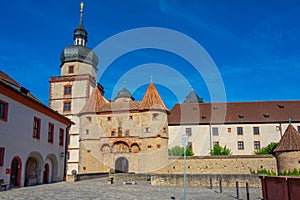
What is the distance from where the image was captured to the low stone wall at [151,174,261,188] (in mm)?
21250

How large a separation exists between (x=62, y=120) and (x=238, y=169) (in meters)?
24.0

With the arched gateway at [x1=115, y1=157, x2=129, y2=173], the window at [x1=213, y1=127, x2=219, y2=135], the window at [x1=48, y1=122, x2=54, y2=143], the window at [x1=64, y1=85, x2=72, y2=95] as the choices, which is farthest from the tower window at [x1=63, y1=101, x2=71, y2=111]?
the window at [x1=48, y1=122, x2=54, y2=143]

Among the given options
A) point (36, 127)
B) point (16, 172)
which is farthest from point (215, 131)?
point (16, 172)

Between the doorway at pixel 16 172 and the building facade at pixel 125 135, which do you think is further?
the building facade at pixel 125 135

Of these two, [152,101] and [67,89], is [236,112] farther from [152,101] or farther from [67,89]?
[67,89]

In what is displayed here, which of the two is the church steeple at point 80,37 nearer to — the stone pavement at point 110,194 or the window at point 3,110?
the window at point 3,110

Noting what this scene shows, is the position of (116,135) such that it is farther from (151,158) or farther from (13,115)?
(13,115)

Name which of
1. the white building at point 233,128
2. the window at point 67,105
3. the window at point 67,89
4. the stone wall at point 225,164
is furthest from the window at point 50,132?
the window at point 67,89

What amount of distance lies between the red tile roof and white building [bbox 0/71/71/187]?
88.0ft

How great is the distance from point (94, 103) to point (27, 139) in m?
28.8

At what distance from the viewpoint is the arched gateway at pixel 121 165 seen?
45597mm

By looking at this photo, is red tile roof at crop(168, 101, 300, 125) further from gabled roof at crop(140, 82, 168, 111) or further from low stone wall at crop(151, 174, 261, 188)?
low stone wall at crop(151, 174, 261, 188)

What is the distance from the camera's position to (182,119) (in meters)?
51.2

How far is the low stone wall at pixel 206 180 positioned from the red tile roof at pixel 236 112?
28.1m
